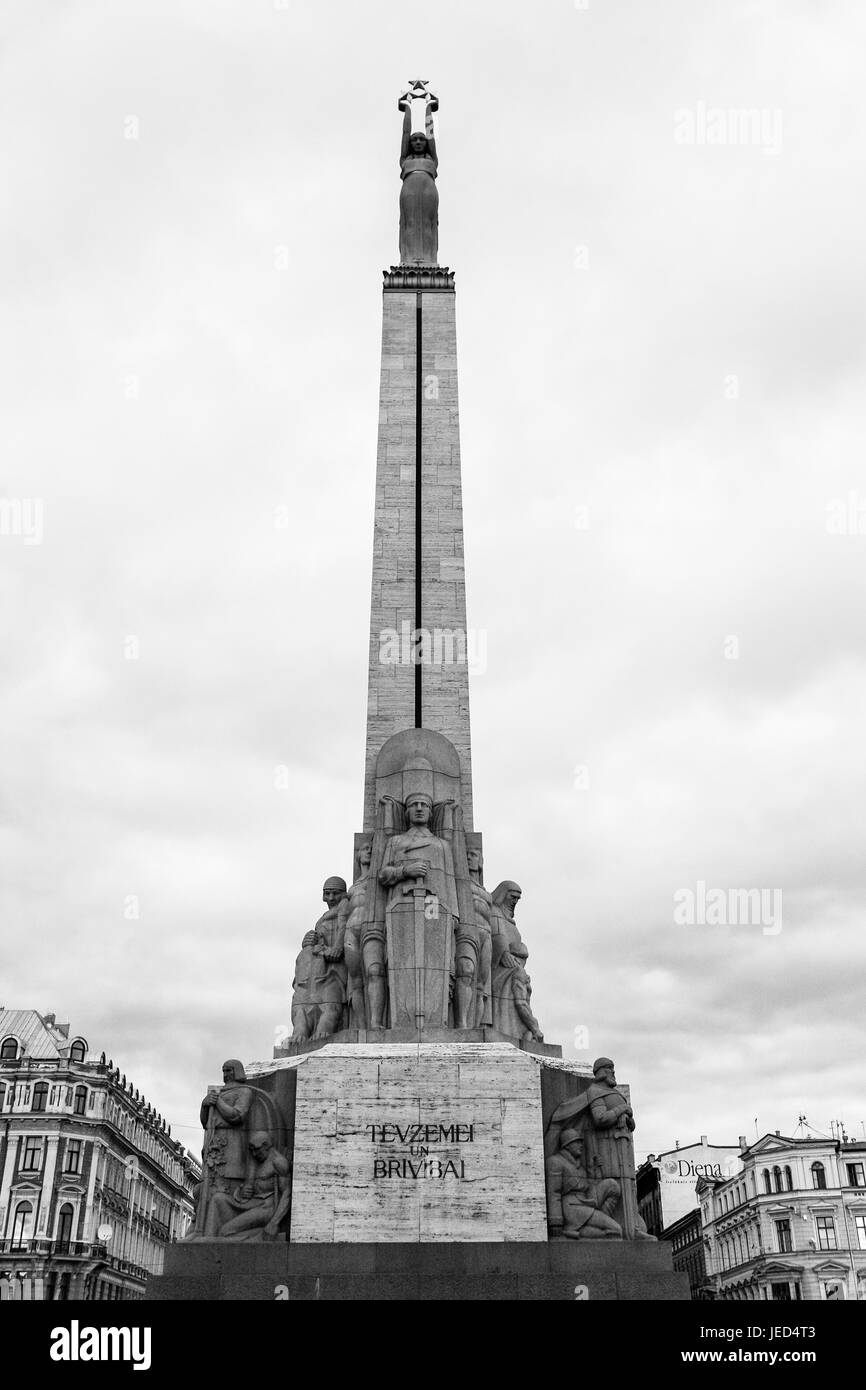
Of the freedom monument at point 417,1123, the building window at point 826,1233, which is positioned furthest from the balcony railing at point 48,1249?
the freedom monument at point 417,1123

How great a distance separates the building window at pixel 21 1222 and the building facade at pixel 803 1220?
126 feet

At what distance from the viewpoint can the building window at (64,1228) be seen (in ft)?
189

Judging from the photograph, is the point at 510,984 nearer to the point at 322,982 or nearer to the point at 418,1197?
the point at 322,982

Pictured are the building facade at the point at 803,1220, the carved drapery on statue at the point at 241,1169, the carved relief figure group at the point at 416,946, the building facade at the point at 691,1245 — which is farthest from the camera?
the building facade at the point at 691,1245

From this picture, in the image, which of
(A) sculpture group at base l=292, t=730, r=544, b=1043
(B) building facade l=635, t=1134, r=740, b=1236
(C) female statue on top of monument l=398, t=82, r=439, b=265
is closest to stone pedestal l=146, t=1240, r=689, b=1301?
(A) sculpture group at base l=292, t=730, r=544, b=1043

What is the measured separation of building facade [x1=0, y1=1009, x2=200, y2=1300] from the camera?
57.1 m

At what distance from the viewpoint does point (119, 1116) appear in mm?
68812

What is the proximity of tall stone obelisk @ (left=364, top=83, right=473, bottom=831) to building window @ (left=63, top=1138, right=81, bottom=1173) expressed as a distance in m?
50.9

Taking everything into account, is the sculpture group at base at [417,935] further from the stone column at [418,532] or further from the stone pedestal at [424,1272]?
the stone pedestal at [424,1272]

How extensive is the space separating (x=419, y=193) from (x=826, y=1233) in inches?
2138

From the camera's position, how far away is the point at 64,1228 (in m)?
58.4

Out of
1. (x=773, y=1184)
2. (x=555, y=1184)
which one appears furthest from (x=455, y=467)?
(x=773, y=1184)

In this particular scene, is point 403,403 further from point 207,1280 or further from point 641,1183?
point 641,1183

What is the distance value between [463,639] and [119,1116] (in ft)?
193
